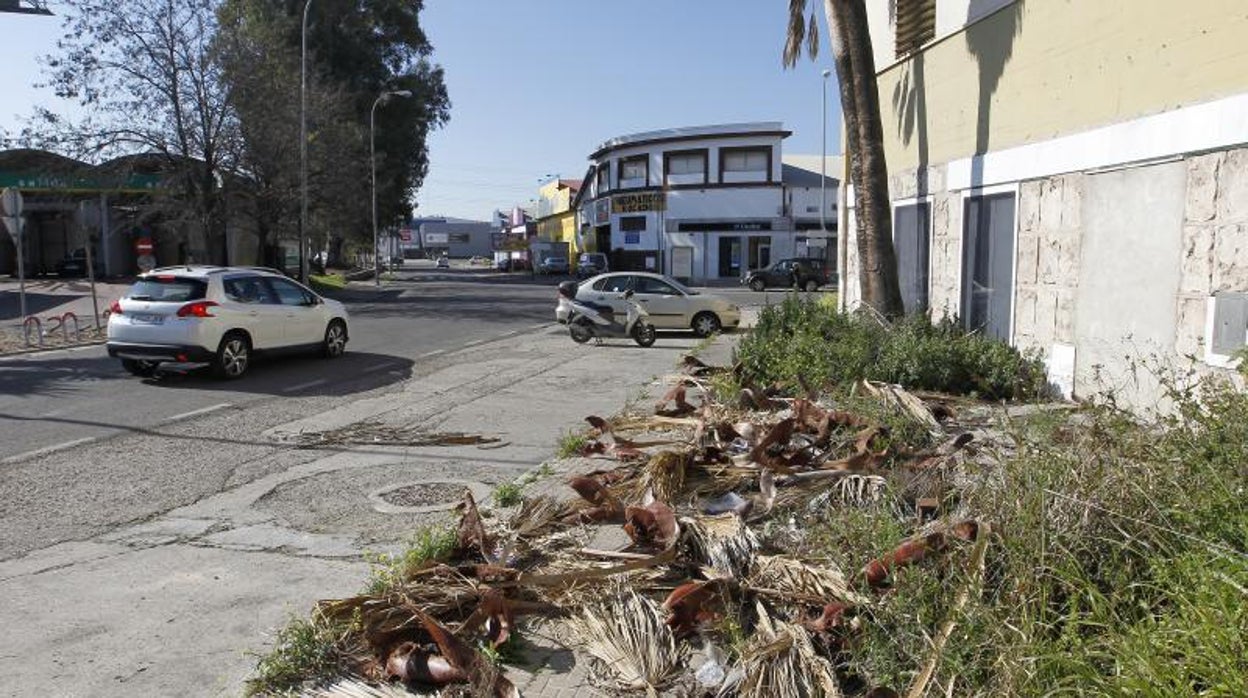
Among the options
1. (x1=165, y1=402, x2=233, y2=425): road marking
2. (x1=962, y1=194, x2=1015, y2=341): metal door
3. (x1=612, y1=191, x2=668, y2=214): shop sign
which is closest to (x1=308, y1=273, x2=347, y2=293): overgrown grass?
(x1=612, y1=191, x2=668, y2=214): shop sign

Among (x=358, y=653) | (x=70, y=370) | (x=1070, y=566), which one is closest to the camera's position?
(x=1070, y=566)

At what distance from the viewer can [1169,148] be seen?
783 centimetres

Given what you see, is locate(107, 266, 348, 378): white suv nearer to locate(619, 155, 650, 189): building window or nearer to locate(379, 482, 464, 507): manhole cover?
locate(379, 482, 464, 507): manhole cover

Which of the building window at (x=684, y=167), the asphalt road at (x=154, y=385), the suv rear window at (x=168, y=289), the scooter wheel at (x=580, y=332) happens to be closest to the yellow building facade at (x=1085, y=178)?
the scooter wheel at (x=580, y=332)

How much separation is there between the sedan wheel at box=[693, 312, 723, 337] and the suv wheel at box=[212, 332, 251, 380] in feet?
34.1

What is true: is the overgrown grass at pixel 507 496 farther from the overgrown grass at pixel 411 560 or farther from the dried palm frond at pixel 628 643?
the dried palm frond at pixel 628 643

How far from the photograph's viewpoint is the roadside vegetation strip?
3.08 metres

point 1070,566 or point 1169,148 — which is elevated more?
point 1169,148

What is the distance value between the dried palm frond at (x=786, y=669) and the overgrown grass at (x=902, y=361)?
5.39m

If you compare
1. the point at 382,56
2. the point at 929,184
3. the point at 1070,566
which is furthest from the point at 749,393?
the point at 382,56

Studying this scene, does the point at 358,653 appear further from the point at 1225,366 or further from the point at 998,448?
the point at 1225,366

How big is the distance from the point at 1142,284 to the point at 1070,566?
582cm

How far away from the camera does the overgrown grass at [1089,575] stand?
111 inches

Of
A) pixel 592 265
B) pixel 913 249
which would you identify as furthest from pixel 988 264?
pixel 592 265
